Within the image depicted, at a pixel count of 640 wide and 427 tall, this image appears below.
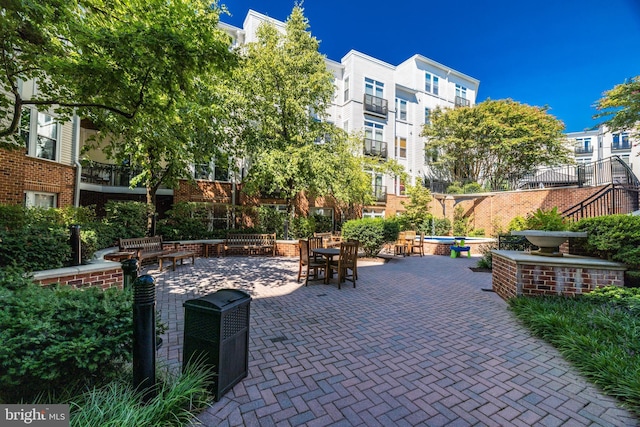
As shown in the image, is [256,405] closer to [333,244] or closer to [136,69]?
[136,69]

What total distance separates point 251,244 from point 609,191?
13.4m

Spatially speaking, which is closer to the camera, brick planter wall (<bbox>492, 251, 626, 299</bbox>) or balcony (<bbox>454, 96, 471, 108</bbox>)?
brick planter wall (<bbox>492, 251, 626, 299</bbox>)

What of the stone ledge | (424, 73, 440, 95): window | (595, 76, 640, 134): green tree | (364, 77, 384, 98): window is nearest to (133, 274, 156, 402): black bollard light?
the stone ledge

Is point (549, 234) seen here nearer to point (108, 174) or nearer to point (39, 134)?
point (39, 134)

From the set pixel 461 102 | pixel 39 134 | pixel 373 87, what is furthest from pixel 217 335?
pixel 461 102

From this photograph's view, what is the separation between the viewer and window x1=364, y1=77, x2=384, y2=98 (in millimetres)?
23062

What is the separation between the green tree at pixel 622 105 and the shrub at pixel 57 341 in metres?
17.9

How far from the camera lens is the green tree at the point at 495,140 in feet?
74.4

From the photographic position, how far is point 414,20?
14.3 m

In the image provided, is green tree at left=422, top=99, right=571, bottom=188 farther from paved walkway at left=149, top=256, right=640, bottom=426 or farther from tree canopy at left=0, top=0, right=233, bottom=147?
tree canopy at left=0, top=0, right=233, bottom=147

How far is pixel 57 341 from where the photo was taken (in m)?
2.17

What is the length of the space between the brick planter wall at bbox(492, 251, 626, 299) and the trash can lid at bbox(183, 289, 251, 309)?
5.62 metres

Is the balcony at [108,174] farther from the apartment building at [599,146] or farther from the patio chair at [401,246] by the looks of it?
the apartment building at [599,146]

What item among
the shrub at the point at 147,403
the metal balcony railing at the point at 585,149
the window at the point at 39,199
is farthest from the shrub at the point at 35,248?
the metal balcony railing at the point at 585,149
